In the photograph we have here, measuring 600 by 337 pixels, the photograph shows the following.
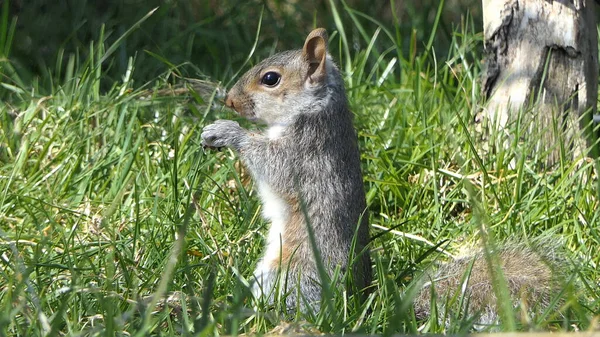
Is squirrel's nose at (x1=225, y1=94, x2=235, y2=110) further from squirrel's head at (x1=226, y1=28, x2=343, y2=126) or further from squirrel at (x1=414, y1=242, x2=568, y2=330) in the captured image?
squirrel at (x1=414, y1=242, x2=568, y2=330)

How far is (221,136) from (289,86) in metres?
0.32

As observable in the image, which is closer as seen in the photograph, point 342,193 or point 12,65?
point 342,193

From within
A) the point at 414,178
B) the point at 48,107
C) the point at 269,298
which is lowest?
the point at 269,298

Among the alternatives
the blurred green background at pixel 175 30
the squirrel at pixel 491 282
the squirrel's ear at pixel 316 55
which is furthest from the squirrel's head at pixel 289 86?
the blurred green background at pixel 175 30

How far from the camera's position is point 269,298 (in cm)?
290

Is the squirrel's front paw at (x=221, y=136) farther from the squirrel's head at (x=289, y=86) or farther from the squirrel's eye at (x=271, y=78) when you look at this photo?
the squirrel's eye at (x=271, y=78)

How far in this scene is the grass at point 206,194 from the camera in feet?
9.32

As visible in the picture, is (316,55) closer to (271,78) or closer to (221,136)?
(271,78)

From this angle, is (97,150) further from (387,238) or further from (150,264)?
(387,238)

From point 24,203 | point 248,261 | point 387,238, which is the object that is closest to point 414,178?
point 387,238

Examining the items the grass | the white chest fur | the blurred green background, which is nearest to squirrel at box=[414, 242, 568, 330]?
the grass

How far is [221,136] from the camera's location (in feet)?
11.3

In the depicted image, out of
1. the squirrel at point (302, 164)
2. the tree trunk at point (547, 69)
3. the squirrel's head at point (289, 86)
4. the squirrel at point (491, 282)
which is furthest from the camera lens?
the tree trunk at point (547, 69)

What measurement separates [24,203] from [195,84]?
120 cm
